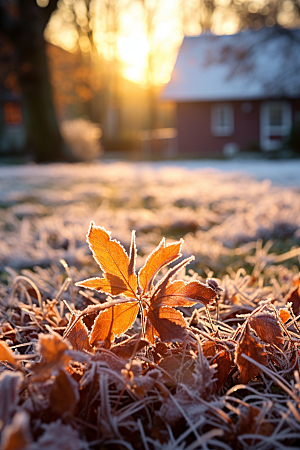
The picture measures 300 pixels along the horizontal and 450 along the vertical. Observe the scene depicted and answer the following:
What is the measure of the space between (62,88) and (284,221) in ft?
→ 82.9

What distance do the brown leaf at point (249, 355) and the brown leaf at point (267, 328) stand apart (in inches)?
1.0

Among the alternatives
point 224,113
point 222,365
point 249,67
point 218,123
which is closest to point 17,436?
point 222,365

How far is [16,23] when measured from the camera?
14.3 m

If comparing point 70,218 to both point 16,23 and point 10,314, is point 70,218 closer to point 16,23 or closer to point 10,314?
point 10,314

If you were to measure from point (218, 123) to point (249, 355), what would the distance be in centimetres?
2361

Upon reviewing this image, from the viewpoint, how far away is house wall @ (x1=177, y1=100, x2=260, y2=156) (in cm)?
2322

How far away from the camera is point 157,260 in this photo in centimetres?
86

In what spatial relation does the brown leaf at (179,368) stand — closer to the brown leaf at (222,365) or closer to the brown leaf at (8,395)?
the brown leaf at (222,365)

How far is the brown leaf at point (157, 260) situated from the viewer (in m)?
0.85

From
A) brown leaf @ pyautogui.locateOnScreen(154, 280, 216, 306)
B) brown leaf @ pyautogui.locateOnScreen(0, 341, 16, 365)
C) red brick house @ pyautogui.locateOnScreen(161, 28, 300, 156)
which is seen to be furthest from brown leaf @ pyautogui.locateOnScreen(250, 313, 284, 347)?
red brick house @ pyautogui.locateOnScreen(161, 28, 300, 156)

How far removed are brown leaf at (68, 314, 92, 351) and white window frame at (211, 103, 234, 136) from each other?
76.2 ft

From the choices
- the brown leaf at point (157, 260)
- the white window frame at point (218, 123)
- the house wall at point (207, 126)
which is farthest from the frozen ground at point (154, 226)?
the white window frame at point (218, 123)

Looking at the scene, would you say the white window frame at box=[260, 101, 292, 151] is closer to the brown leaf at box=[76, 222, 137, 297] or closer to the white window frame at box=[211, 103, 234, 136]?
the white window frame at box=[211, 103, 234, 136]

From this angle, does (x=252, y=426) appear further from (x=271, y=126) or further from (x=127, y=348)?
(x=271, y=126)
